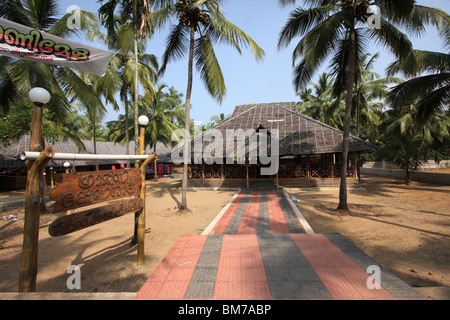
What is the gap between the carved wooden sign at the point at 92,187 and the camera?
2.96 metres

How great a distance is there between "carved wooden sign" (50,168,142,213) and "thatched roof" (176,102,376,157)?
35.4 feet

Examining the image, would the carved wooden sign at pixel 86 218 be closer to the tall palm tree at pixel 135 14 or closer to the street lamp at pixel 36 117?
the street lamp at pixel 36 117

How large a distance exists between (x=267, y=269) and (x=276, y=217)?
13.4 feet

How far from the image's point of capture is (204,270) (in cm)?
402

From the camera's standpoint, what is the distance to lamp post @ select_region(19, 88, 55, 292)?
262 cm

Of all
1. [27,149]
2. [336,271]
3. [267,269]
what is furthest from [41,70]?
[27,149]

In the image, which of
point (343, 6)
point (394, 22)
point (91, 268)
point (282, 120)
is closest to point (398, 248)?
point (91, 268)

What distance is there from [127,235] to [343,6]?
432 inches

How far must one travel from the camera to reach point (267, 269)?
3.98 m

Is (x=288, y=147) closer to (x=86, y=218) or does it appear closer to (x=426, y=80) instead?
(x=426, y=80)

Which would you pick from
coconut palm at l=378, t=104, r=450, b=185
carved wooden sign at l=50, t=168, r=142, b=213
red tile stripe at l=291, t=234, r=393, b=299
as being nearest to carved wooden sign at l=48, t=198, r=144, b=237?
carved wooden sign at l=50, t=168, r=142, b=213

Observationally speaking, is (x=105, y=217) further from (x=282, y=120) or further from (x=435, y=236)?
(x=282, y=120)

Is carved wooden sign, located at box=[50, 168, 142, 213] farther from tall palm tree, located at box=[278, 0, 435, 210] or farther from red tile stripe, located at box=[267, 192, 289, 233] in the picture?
tall palm tree, located at box=[278, 0, 435, 210]

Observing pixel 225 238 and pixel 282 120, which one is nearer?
pixel 225 238
